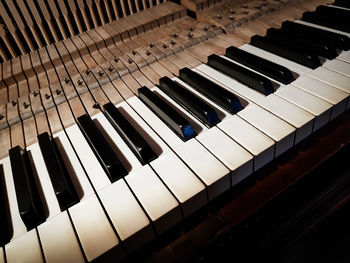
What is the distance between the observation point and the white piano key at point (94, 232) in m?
0.98

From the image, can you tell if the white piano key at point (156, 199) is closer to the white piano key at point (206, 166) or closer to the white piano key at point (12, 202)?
the white piano key at point (206, 166)

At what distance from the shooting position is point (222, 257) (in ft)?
4.50

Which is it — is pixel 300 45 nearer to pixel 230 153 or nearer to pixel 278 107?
pixel 278 107

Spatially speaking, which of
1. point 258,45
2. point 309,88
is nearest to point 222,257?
point 309,88

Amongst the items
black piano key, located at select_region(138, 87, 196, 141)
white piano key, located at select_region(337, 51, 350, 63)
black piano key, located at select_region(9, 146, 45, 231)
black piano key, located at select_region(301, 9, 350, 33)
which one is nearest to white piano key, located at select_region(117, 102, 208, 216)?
black piano key, located at select_region(138, 87, 196, 141)

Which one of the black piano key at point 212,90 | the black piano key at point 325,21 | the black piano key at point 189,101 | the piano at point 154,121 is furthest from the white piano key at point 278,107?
the black piano key at point 325,21

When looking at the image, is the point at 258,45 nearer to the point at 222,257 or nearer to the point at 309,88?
the point at 309,88

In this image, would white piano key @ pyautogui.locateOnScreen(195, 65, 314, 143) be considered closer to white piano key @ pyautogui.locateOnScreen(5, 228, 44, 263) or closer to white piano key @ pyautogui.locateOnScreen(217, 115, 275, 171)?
white piano key @ pyautogui.locateOnScreen(217, 115, 275, 171)

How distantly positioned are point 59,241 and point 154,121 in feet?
2.40

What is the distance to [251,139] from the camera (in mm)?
1248

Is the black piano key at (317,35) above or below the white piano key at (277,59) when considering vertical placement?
above

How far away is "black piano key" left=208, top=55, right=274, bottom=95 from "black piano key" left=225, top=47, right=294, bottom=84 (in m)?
0.08

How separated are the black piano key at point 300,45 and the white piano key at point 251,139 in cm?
77

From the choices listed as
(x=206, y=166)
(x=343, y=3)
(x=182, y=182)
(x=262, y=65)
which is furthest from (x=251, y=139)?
(x=343, y=3)
